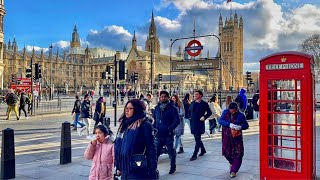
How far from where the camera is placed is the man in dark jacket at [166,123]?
22.6 ft

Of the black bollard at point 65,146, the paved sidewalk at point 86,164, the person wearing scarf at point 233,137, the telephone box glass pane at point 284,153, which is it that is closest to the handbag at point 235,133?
the person wearing scarf at point 233,137

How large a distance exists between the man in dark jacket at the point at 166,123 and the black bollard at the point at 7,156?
9.85 ft

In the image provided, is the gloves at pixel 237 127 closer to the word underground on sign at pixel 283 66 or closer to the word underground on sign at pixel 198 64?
the word underground on sign at pixel 283 66

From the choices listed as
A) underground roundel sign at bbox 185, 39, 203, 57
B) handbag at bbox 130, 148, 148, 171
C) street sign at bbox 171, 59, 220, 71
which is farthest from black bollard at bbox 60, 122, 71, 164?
underground roundel sign at bbox 185, 39, 203, 57

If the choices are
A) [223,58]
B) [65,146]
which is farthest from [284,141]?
[223,58]

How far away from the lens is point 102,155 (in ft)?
14.2

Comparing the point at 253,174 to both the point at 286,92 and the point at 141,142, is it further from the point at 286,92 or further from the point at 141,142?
the point at 141,142

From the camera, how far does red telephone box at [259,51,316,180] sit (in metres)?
5.38

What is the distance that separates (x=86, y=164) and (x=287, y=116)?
184 inches

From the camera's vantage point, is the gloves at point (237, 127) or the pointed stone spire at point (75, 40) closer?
the gloves at point (237, 127)

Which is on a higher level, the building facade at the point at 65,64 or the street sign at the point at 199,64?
the building facade at the point at 65,64

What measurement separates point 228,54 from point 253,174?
118120 millimetres

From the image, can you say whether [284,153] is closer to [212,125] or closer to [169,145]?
[169,145]

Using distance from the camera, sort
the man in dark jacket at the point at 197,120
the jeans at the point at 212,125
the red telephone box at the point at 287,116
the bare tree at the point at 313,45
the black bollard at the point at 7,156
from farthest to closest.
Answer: the bare tree at the point at 313,45, the jeans at the point at 212,125, the man in dark jacket at the point at 197,120, the black bollard at the point at 7,156, the red telephone box at the point at 287,116
